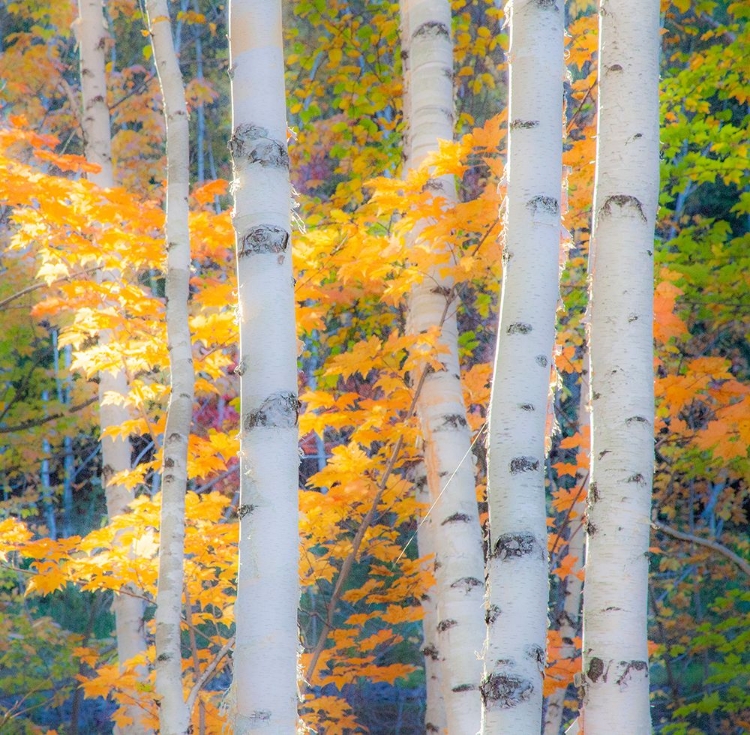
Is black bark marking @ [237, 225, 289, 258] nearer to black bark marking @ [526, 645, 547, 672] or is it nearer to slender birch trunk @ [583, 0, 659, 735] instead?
slender birch trunk @ [583, 0, 659, 735]

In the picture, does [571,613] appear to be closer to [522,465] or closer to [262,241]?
[522,465]

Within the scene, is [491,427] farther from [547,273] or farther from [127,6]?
[127,6]

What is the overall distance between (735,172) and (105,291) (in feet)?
15.3

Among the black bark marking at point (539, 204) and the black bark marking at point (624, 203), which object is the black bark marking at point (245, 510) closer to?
the black bark marking at point (539, 204)

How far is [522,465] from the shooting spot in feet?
6.81

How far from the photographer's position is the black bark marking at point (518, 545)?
2.03 metres

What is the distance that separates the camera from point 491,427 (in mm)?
2135

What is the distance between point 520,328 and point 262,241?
75 cm

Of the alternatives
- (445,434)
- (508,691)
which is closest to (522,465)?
(508,691)

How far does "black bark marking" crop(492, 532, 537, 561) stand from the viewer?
6.66 ft

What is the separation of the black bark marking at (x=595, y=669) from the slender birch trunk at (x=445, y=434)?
890mm

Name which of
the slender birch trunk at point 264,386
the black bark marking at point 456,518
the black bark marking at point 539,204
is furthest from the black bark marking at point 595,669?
the black bark marking at point 456,518

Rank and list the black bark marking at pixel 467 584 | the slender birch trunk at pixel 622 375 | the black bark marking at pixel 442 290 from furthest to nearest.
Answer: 1. the black bark marking at pixel 442 290
2. the black bark marking at pixel 467 584
3. the slender birch trunk at pixel 622 375

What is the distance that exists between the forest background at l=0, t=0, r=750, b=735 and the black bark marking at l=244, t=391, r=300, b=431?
0.80m
